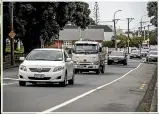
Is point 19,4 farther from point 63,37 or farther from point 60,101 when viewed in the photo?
point 63,37

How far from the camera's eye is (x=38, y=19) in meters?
47.4

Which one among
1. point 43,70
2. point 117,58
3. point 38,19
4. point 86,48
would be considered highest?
point 38,19

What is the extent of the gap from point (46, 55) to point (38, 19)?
28324mm

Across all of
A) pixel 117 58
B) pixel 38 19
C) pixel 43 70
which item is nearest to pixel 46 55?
pixel 43 70

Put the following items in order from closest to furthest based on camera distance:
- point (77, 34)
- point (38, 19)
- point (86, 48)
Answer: point (86, 48) → point (38, 19) → point (77, 34)

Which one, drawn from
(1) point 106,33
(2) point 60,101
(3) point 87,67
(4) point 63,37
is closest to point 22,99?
(2) point 60,101

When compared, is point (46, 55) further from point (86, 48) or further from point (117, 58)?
point (117, 58)

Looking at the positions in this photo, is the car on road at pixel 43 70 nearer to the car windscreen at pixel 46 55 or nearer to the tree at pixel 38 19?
the car windscreen at pixel 46 55

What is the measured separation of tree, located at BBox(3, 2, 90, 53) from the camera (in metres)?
44.5

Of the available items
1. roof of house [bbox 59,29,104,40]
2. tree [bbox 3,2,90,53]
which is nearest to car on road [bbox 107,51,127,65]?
tree [bbox 3,2,90,53]

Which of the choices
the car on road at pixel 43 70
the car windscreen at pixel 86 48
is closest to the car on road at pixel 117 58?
the car windscreen at pixel 86 48

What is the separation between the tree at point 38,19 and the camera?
44.5 m

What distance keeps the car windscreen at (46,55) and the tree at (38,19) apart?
914 inches

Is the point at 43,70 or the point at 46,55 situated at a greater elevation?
the point at 46,55
